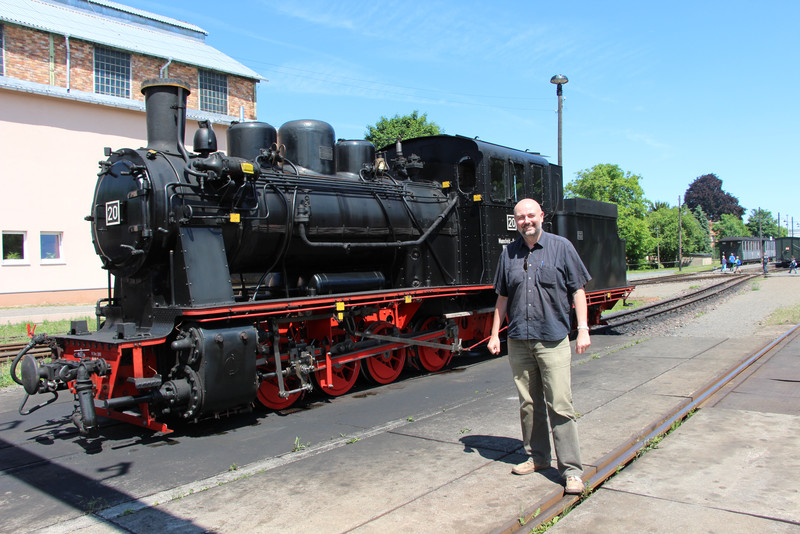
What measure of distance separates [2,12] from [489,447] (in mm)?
24329

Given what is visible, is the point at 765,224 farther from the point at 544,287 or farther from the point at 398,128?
the point at 544,287

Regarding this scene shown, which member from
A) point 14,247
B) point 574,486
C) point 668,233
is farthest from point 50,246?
point 668,233

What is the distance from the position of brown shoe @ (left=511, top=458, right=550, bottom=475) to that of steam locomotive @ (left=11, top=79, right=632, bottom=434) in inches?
113

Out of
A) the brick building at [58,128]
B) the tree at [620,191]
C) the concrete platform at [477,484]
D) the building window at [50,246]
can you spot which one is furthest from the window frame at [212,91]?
the tree at [620,191]

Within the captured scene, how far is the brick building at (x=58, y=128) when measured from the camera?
19438 mm

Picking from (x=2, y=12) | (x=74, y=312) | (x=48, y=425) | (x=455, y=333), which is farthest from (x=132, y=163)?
(x=2, y=12)

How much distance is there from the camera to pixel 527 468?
167 inches

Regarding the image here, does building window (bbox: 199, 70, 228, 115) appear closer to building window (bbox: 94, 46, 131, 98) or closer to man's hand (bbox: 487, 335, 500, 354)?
building window (bbox: 94, 46, 131, 98)

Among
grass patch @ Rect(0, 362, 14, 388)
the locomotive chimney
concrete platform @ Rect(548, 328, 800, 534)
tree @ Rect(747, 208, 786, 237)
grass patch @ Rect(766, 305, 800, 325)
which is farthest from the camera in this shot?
tree @ Rect(747, 208, 786, 237)

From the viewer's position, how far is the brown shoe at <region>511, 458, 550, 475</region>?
4.22 meters

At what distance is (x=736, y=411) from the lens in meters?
5.93

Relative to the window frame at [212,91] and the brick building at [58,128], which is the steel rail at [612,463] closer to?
the brick building at [58,128]

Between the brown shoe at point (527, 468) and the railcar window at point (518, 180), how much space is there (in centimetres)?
649

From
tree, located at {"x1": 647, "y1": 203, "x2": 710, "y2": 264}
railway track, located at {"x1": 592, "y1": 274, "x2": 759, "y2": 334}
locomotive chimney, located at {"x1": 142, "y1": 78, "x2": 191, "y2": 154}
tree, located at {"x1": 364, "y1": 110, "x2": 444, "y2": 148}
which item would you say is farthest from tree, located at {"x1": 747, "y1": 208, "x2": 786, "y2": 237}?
locomotive chimney, located at {"x1": 142, "y1": 78, "x2": 191, "y2": 154}
